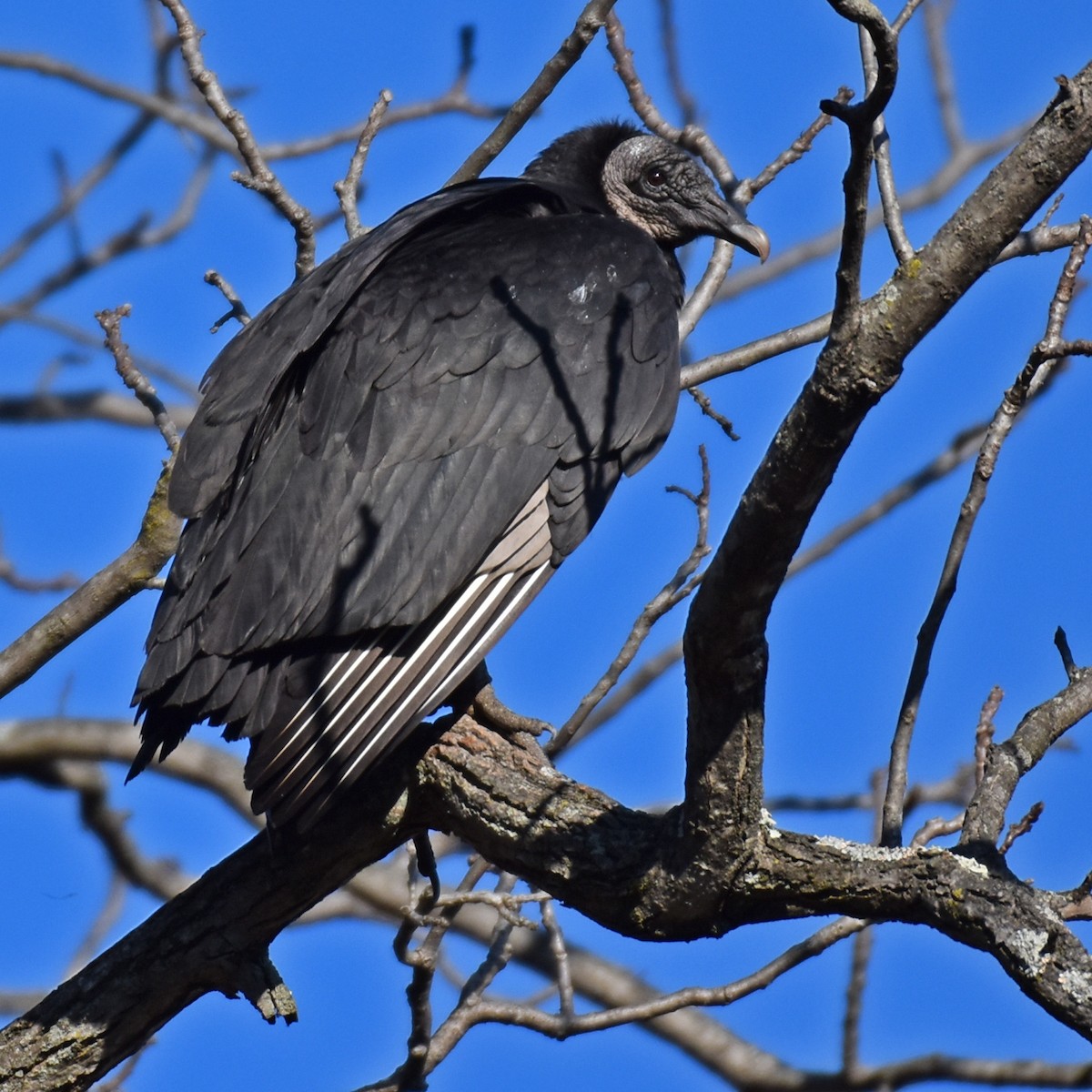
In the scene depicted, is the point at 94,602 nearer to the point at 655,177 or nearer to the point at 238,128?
the point at 238,128

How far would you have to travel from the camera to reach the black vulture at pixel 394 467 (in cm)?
351

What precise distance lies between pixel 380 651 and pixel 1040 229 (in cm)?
191

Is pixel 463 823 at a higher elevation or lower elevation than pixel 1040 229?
lower

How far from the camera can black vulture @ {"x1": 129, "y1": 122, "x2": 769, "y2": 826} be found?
11.5 feet

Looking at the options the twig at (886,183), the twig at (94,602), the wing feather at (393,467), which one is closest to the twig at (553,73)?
the wing feather at (393,467)

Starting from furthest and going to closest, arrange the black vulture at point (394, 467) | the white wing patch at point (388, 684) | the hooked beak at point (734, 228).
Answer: the hooked beak at point (734, 228) → the black vulture at point (394, 467) → the white wing patch at point (388, 684)

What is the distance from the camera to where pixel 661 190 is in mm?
5496

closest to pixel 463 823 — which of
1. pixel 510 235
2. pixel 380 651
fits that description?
pixel 380 651

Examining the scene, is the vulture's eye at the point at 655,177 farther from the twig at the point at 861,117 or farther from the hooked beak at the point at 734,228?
the twig at the point at 861,117

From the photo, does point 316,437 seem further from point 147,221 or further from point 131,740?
point 147,221

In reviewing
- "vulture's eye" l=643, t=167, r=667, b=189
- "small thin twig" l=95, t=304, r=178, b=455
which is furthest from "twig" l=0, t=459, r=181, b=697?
"vulture's eye" l=643, t=167, r=667, b=189

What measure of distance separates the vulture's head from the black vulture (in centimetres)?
87

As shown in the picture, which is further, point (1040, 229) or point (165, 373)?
point (165, 373)

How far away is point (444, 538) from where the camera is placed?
3734mm
